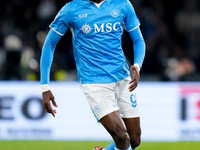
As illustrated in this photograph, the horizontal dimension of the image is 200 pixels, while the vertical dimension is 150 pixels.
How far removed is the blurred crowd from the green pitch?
2094 millimetres

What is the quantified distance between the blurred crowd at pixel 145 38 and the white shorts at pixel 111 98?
559cm

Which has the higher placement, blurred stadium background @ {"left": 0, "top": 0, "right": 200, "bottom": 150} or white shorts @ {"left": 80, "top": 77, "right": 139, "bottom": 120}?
white shorts @ {"left": 80, "top": 77, "right": 139, "bottom": 120}

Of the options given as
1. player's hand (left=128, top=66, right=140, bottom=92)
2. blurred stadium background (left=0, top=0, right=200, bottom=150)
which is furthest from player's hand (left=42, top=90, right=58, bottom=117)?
blurred stadium background (left=0, top=0, right=200, bottom=150)

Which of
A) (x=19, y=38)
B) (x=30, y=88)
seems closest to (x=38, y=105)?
(x=30, y=88)

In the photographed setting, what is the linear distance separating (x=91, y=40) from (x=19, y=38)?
24.7 feet

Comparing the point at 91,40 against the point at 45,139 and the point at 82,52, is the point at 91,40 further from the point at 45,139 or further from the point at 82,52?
the point at 45,139

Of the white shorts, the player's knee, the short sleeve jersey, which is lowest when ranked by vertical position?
the player's knee

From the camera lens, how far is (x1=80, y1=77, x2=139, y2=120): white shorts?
579cm

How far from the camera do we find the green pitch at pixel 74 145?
917cm

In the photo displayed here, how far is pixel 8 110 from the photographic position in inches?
402

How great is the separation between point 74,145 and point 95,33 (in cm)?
412

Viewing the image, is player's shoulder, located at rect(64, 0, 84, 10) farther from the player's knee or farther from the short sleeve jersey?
the player's knee

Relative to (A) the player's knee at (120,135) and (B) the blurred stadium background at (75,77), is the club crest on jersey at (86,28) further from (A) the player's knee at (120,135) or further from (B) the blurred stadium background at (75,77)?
(B) the blurred stadium background at (75,77)

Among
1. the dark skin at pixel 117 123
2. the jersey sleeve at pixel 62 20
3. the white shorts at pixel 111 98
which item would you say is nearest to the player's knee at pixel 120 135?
the dark skin at pixel 117 123
